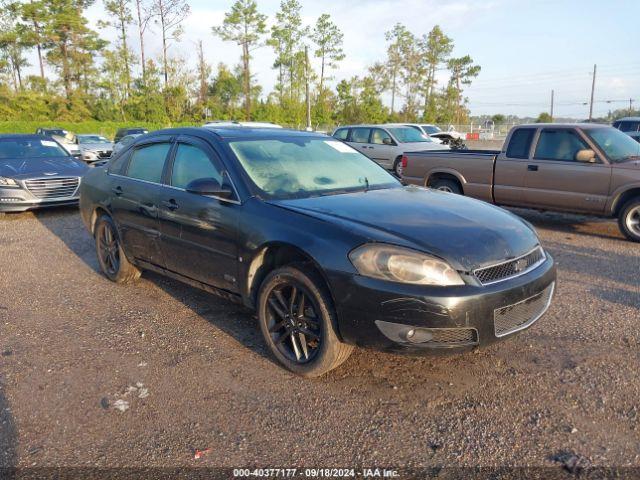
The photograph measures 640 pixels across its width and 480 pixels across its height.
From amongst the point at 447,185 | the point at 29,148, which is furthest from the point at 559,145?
the point at 29,148

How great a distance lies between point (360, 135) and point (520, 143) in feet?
26.0

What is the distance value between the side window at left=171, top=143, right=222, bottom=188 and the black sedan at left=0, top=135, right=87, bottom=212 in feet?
21.0

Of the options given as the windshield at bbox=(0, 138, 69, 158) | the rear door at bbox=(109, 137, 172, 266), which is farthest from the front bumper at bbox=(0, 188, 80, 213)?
the rear door at bbox=(109, 137, 172, 266)

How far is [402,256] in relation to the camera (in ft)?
9.76

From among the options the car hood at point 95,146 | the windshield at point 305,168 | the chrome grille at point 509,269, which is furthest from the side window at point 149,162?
the car hood at point 95,146

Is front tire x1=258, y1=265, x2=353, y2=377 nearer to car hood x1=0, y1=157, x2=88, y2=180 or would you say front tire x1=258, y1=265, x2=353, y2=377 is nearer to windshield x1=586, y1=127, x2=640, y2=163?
windshield x1=586, y1=127, x2=640, y2=163

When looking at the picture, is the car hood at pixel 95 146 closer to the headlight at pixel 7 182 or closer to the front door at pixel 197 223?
the headlight at pixel 7 182

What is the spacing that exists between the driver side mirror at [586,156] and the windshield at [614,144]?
22 cm

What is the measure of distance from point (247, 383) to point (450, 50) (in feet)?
189

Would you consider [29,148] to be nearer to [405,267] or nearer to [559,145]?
[559,145]

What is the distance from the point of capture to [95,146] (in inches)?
874

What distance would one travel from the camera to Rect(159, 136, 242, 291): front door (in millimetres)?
3811

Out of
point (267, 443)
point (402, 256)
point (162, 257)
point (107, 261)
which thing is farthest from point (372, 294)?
point (107, 261)

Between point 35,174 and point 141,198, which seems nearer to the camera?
point 141,198
